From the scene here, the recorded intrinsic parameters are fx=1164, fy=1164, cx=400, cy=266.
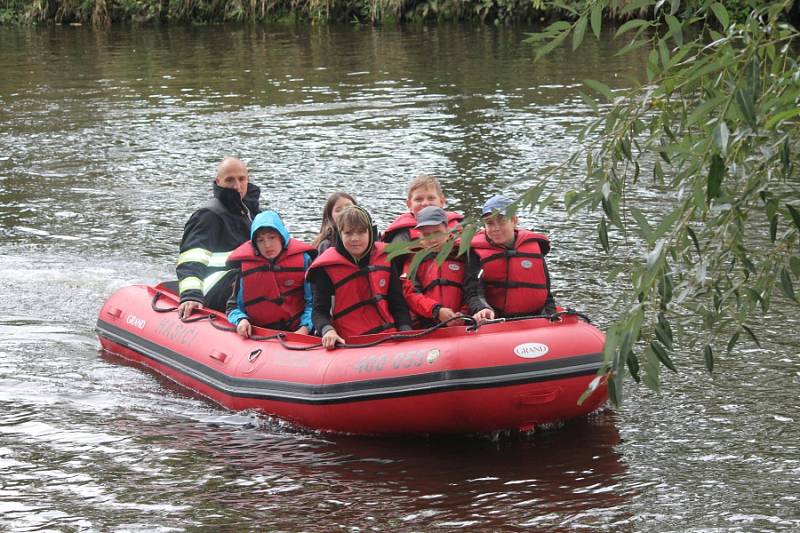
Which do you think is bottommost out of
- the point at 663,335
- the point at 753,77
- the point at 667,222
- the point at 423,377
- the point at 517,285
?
the point at 423,377

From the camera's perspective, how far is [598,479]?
5484mm

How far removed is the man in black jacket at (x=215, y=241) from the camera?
7.34m

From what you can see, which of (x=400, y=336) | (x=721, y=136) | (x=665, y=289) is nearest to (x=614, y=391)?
(x=665, y=289)

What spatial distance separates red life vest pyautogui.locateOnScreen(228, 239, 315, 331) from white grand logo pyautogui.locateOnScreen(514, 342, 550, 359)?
1678mm

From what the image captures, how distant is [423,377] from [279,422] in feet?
3.37

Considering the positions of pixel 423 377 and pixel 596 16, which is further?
pixel 423 377

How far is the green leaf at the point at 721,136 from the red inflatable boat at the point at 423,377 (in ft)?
9.05

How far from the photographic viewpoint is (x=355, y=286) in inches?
251

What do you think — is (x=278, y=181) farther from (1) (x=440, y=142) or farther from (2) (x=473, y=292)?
(2) (x=473, y=292)

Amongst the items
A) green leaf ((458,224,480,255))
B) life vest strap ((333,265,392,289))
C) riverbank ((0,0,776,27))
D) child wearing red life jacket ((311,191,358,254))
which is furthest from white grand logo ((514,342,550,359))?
riverbank ((0,0,776,27))

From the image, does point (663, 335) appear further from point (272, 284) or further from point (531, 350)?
point (272, 284)

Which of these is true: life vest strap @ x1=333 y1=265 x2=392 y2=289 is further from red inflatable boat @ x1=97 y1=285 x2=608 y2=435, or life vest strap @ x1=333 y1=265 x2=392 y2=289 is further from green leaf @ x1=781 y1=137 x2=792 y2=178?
green leaf @ x1=781 y1=137 x2=792 y2=178

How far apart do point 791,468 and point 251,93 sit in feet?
43.0

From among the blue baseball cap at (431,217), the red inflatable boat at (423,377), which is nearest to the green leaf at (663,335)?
the red inflatable boat at (423,377)
